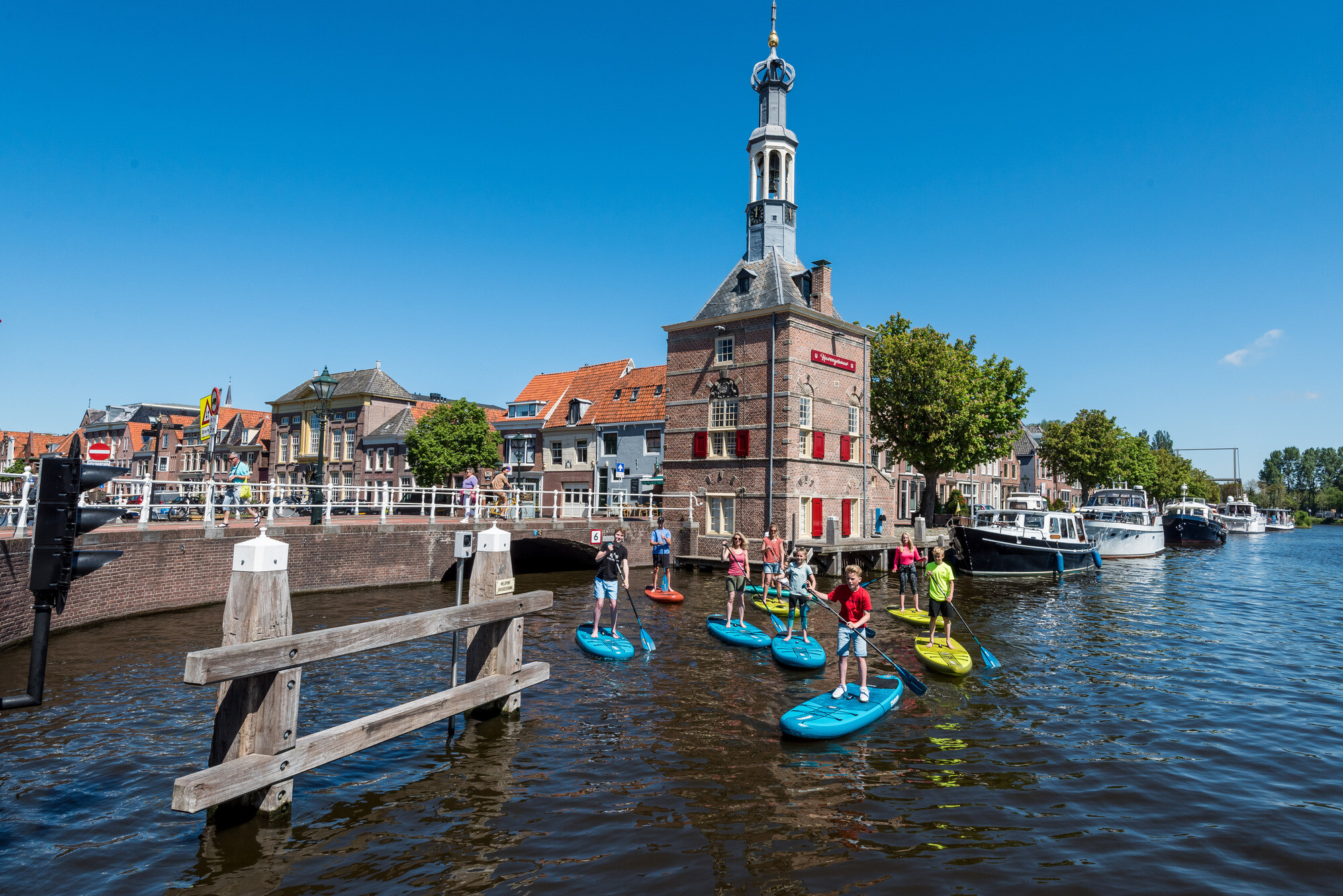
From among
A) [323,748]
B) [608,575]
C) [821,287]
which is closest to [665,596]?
[608,575]

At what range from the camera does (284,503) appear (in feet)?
71.6

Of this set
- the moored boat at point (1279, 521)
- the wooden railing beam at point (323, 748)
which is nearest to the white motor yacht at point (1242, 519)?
the moored boat at point (1279, 521)

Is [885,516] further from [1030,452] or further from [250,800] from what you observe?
[1030,452]

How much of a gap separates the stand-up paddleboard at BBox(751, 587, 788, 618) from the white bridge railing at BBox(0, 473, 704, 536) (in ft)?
30.9

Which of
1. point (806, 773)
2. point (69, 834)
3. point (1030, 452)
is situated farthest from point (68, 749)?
point (1030, 452)

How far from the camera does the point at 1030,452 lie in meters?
78.6

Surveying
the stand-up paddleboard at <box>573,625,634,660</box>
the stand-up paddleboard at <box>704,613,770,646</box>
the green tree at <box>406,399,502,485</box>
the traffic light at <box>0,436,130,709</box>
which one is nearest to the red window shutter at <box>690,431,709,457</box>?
the green tree at <box>406,399,502,485</box>

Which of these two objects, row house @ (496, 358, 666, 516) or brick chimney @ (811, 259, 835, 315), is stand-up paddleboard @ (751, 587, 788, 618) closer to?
brick chimney @ (811, 259, 835, 315)

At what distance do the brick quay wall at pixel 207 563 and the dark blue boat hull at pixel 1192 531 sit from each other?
53.3 metres

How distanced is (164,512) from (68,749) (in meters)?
25.4

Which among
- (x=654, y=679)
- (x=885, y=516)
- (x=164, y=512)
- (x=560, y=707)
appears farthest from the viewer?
(x=885, y=516)

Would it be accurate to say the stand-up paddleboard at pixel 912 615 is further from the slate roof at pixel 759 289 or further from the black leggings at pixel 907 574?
the slate roof at pixel 759 289

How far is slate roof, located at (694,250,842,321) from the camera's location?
Result: 32312mm

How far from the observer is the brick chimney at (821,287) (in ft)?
108
